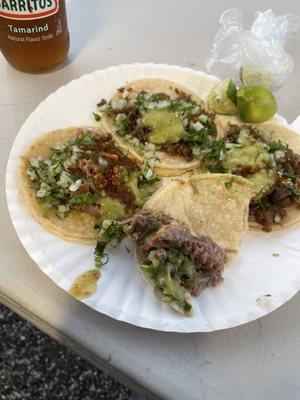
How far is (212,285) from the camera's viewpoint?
1680mm

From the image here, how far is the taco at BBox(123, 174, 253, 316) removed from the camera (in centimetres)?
161

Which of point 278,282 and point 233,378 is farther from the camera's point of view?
point 278,282

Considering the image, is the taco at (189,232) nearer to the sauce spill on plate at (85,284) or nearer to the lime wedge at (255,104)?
the sauce spill on plate at (85,284)

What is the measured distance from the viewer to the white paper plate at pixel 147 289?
156 centimetres

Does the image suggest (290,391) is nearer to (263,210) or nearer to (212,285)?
(212,285)

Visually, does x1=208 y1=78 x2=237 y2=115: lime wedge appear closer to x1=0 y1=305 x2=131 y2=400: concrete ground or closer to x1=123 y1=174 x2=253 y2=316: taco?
x1=123 y1=174 x2=253 y2=316: taco

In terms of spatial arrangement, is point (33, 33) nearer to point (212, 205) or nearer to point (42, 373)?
point (212, 205)

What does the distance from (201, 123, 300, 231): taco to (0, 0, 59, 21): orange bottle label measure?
1.06 m

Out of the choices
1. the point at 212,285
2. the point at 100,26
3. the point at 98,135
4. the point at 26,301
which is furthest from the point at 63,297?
the point at 100,26

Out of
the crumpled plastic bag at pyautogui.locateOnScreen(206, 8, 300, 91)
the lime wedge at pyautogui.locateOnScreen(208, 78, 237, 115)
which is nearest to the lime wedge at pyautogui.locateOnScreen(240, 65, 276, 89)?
the crumpled plastic bag at pyautogui.locateOnScreen(206, 8, 300, 91)

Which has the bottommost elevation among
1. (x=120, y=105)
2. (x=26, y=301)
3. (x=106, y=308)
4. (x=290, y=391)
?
(x=290, y=391)

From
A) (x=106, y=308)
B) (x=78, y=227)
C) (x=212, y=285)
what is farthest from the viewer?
(x=78, y=227)

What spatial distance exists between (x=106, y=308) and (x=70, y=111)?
1129mm

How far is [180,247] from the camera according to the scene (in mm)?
1646
